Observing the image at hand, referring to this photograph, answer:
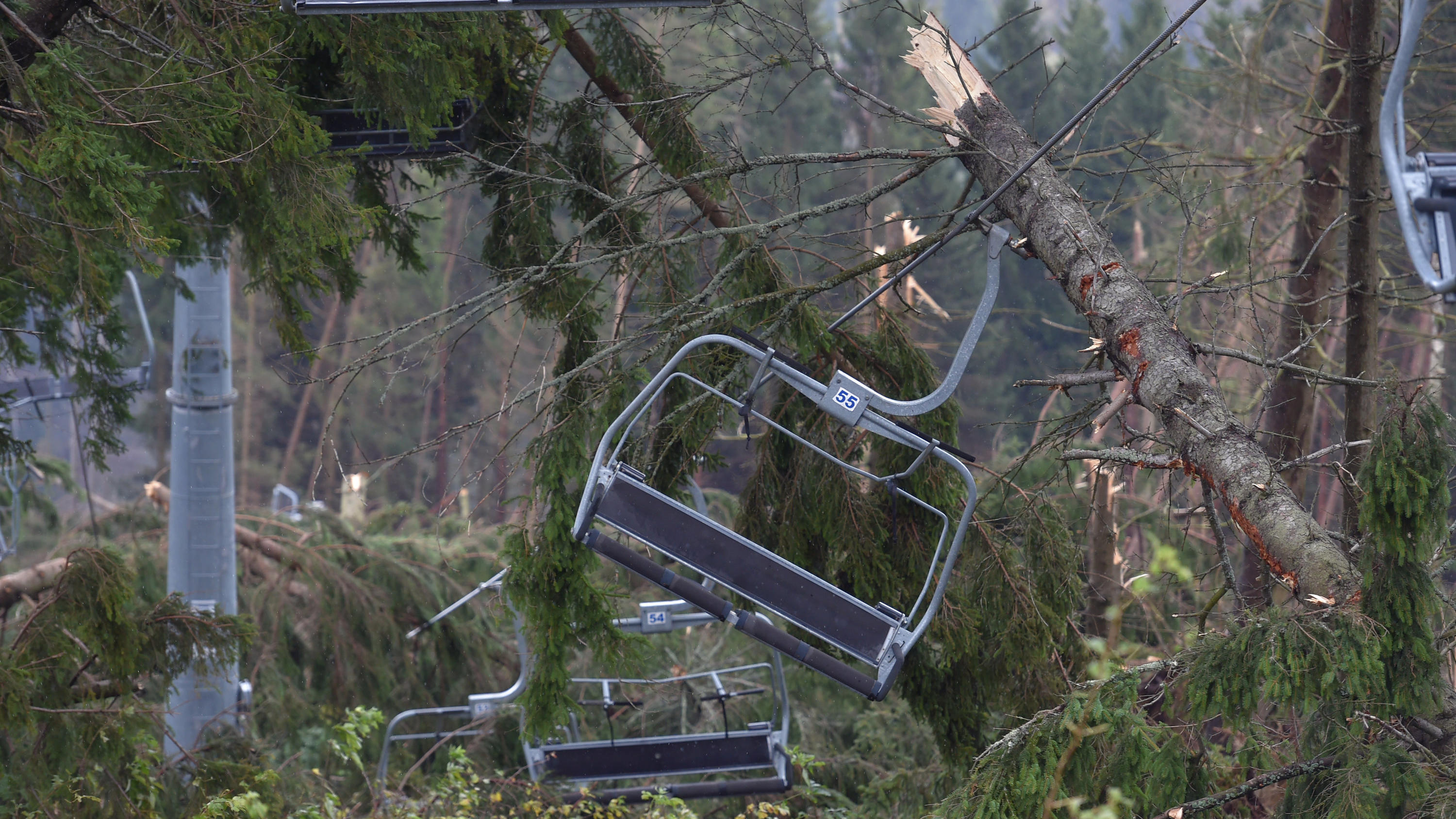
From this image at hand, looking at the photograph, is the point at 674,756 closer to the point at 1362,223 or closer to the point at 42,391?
the point at 1362,223

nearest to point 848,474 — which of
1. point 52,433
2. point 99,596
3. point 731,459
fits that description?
point 99,596

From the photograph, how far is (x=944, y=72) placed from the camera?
4.62 meters

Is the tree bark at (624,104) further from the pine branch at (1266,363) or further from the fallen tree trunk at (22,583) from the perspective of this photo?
the fallen tree trunk at (22,583)

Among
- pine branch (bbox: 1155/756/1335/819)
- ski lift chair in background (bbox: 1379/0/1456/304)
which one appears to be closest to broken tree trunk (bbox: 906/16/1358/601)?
pine branch (bbox: 1155/756/1335/819)

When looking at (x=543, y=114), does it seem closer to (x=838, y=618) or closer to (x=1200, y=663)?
(x=838, y=618)

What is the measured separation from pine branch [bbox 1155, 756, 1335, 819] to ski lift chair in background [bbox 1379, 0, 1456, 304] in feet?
5.95

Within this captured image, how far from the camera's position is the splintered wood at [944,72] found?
4594 millimetres

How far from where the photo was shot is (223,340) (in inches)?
271

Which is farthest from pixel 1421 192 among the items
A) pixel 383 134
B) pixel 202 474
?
pixel 202 474

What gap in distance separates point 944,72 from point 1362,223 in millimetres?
2728

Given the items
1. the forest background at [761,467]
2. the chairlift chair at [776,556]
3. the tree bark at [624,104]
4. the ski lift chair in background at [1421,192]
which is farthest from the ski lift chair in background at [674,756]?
the ski lift chair in background at [1421,192]

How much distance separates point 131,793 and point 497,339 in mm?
21359

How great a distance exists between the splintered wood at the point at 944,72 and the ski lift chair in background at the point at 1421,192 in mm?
2929

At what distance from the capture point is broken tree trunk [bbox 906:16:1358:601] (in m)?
3.42
